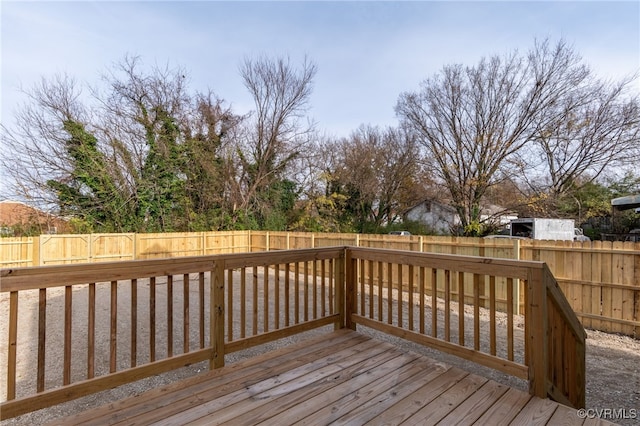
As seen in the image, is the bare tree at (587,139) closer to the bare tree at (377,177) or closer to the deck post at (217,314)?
the bare tree at (377,177)

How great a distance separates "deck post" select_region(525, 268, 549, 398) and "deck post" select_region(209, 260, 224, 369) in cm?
208

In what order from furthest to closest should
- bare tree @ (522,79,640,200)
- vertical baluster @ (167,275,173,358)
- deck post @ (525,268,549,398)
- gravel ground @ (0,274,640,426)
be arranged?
bare tree @ (522,79,640,200), gravel ground @ (0,274,640,426), vertical baluster @ (167,275,173,358), deck post @ (525,268,549,398)

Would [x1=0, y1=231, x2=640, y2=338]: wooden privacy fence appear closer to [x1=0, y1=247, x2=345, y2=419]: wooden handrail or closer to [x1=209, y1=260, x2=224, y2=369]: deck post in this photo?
[x1=0, y1=247, x2=345, y2=419]: wooden handrail

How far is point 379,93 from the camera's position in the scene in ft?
43.3

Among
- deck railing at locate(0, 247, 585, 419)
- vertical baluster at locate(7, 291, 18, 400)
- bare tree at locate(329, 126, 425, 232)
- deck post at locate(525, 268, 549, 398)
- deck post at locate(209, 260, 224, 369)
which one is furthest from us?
bare tree at locate(329, 126, 425, 232)

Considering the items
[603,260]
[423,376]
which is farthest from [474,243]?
[423,376]

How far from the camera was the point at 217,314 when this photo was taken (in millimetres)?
2271

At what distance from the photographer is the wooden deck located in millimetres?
1696

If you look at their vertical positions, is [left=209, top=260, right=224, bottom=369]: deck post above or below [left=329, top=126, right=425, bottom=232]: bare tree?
below

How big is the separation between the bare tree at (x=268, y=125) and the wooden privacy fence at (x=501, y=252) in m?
3.24

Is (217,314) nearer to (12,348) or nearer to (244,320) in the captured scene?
(244,320)

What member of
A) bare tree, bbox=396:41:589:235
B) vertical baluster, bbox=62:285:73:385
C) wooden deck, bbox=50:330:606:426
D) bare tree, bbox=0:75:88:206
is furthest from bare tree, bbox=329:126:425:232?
vertical baluster, bbox=62:285:73:385

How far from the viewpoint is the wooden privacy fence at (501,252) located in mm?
4688

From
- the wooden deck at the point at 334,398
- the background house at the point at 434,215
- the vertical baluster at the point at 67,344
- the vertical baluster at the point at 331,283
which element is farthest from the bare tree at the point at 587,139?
the vertical baluster at the point at 67,344
